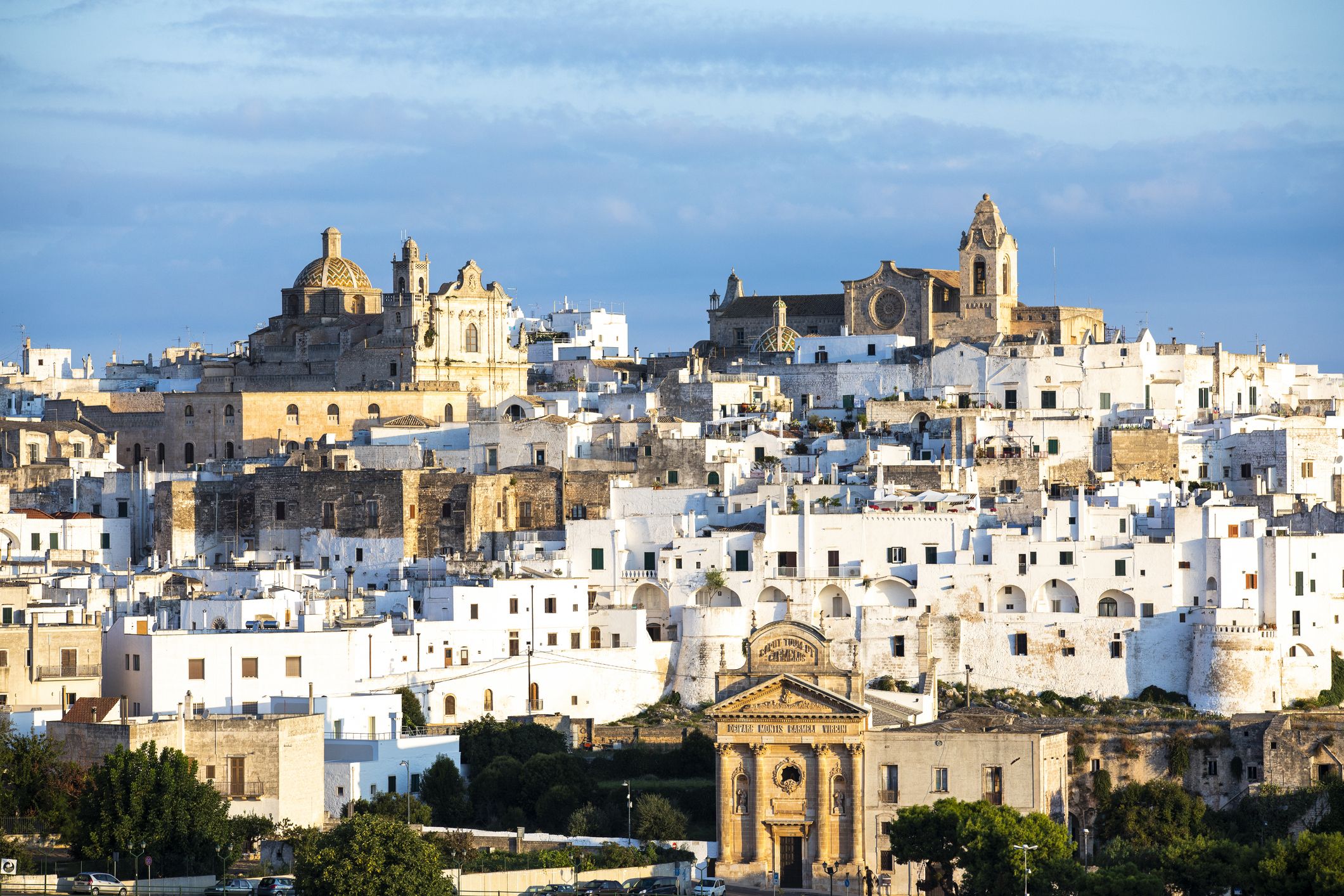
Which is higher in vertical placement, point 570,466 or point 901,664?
point 570,466

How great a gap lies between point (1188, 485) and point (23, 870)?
34.3 meters

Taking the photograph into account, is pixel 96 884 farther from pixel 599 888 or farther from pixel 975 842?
pixel 975 842

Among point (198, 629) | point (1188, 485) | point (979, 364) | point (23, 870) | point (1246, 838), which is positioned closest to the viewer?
point (23, 870)

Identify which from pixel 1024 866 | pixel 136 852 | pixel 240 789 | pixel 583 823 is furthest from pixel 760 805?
pixel 136 852

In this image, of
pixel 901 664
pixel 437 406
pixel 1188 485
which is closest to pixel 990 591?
pixel 901 664

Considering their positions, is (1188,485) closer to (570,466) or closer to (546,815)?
(570,466)

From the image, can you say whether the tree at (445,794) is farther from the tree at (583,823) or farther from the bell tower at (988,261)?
the bell tower at (988,261)

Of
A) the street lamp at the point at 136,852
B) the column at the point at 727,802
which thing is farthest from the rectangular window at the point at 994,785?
the street lamp at the point at 136,852

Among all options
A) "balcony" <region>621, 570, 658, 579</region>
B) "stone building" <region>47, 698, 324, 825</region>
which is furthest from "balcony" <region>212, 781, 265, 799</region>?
"balcony" <region>621, 570, 658, 579</region>

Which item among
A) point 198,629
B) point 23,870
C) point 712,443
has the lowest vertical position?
point 23,870

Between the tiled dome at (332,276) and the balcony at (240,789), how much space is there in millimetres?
40711

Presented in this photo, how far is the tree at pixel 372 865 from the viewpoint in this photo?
162 ft

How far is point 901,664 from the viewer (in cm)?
6719

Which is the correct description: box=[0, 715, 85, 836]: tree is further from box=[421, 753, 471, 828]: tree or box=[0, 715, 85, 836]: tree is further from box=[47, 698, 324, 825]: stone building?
box=[421, 753, 471, 828]: tree
